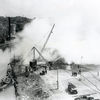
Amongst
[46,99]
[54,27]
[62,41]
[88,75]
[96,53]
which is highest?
[54,27]

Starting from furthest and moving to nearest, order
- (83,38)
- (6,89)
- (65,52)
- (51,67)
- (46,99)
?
(83,38), (65,52), (51,67), (6,89), (46,99)

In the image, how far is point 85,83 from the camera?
127 feet

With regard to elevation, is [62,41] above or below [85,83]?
above

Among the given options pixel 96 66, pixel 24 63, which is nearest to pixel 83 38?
pixel 96 66

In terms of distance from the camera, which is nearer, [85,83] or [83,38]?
[85,83]

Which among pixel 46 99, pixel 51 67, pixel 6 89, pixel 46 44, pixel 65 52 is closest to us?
pixel 46 99

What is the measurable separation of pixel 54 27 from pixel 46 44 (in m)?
9.53

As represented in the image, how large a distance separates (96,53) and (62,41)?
10.5 meters

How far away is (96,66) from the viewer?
4903 cm

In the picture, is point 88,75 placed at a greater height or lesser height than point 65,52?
lesser

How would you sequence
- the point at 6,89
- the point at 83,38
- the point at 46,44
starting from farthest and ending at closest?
the point at 83,38
the point at 46,44
the point at 6,89

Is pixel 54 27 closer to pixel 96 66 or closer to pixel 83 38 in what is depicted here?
pixel 83 38

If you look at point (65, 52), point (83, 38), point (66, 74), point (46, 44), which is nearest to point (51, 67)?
point (66, 74)

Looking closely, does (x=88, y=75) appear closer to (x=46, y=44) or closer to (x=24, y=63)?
(x=24, y=63)
